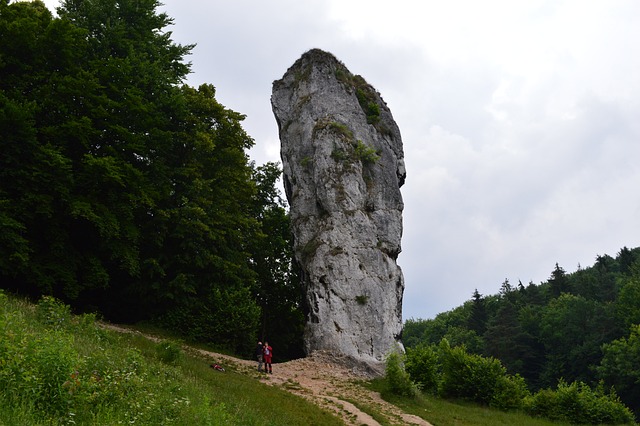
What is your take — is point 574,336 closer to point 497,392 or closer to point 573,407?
point 573,407

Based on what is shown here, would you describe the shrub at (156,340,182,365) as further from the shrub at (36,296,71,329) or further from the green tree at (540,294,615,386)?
the green tree at (540,294,615,386)

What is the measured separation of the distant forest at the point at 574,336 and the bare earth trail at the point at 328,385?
39764mm

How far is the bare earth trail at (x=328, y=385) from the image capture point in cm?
1984

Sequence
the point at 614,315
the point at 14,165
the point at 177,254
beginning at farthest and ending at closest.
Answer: the point at 614,315 < the point at 177,254 < the point at 14,165

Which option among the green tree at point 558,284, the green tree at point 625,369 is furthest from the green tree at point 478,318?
the green tree at point 625,369

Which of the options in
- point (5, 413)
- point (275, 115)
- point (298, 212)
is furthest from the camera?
point (275, 115)

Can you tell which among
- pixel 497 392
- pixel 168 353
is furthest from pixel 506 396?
pixel 168 353

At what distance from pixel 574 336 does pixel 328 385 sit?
57170 millimetres

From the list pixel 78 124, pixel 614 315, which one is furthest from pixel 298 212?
pixel 614 315

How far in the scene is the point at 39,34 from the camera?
2334 centimetres

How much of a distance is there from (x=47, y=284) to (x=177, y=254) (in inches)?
327

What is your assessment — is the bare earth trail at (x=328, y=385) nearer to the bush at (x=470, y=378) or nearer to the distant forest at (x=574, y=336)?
the bush at (x=470, y=378)

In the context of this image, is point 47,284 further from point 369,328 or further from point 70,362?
point 369,328

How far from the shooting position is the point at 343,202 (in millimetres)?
34688
